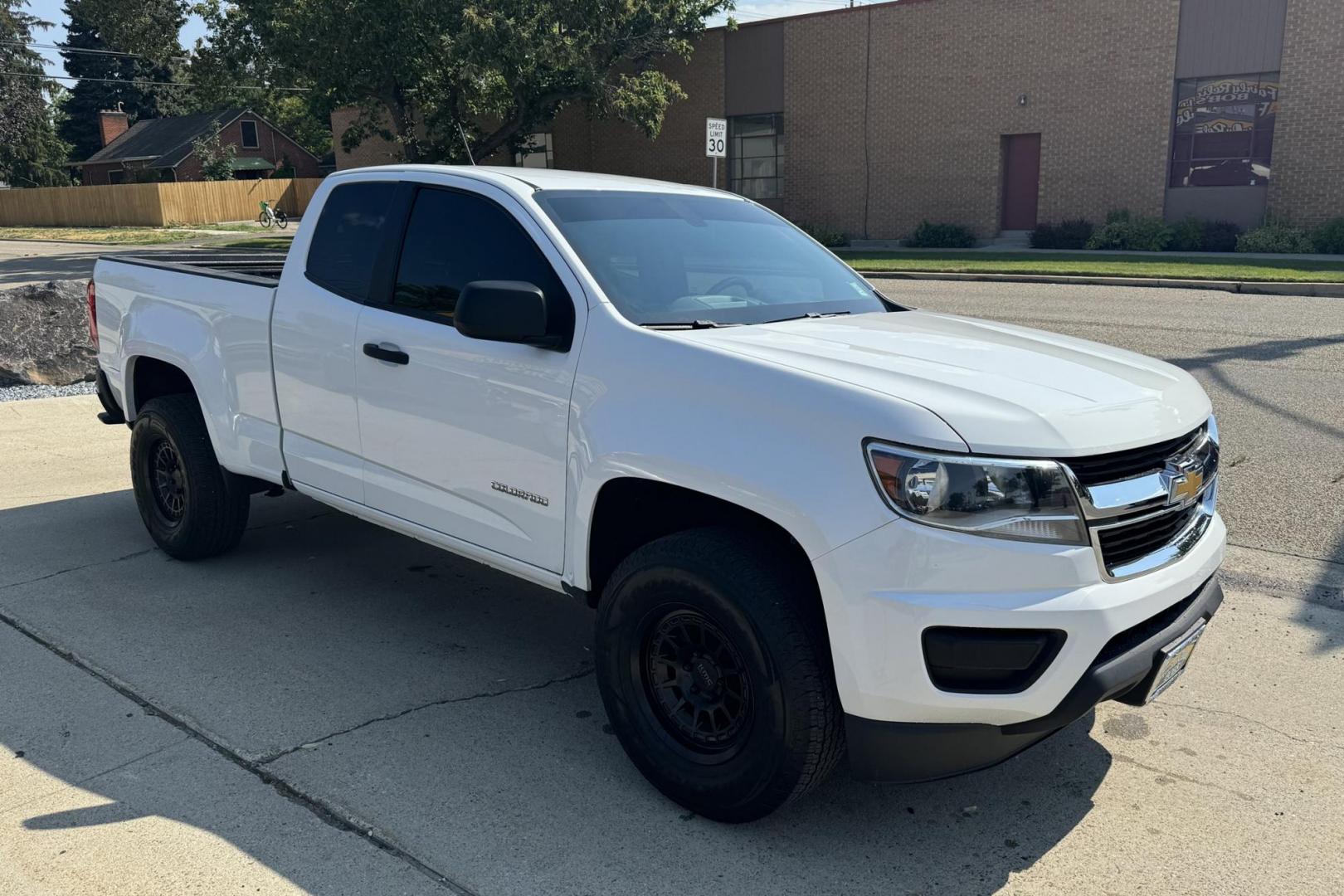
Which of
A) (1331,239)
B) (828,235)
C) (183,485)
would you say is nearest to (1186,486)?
(183,485)

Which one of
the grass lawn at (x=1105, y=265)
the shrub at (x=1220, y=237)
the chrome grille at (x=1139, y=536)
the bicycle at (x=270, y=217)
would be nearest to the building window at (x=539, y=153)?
the bicycle at (x=270, y=217)

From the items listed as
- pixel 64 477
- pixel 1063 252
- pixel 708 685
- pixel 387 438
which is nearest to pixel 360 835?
pixel 708 685

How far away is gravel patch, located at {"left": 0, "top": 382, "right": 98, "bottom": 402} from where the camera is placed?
10.1 metres

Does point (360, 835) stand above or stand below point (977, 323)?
below

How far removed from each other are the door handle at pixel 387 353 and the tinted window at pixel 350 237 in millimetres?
307

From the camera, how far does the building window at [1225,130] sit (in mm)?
24328

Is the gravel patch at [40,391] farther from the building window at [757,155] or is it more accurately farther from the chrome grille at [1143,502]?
the building window at [757,155]

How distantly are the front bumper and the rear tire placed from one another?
12.1 feet

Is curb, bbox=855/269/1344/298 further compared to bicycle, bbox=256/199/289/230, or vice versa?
bicycle, bbox=256/199/289/230

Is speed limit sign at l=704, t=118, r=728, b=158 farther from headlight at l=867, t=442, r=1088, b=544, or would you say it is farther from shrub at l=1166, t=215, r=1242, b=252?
headlight at l=867, t=442, r=1088, b=544

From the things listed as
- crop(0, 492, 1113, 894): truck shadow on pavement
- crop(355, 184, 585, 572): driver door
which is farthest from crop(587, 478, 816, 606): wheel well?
crop(0, 492, 1113, 894): truck shadow on pavement

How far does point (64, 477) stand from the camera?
24.5 feet

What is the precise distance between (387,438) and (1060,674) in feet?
8.67

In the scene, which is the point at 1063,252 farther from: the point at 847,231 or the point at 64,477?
the point at 64,477
